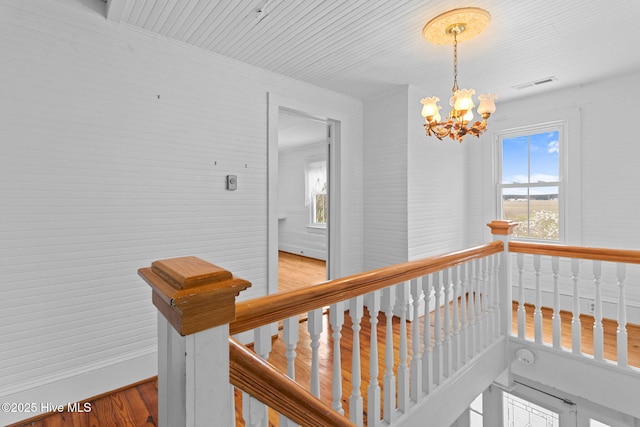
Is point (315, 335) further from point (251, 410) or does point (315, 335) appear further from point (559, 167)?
point (559, 167)

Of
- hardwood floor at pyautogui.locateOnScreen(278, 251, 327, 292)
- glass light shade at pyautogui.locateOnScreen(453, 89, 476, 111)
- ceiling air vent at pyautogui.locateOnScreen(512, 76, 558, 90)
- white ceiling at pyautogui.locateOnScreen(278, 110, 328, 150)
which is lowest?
hardwood floor at pyautogui.locateOnScreen(278, 251, 327, 292)

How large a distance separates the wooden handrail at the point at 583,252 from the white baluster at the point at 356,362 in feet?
6.21

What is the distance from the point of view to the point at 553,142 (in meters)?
3.86

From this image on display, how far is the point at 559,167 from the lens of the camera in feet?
12.5

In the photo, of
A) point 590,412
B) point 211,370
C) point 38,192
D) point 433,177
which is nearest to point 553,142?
point 433,177

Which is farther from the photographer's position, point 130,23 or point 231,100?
point 231,100

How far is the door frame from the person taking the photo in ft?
10.2

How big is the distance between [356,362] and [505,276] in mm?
1874

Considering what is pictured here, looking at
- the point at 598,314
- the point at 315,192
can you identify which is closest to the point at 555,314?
the point at 598,314

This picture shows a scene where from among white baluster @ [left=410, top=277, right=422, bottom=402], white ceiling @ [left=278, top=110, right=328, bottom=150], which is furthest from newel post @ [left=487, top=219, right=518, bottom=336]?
white ceiling @ [left=278, top=110, right=328, bottom=150]

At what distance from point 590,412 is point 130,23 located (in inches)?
185

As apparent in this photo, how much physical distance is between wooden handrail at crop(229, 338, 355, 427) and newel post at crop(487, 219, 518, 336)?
230cm

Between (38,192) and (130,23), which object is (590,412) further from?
(130,23)

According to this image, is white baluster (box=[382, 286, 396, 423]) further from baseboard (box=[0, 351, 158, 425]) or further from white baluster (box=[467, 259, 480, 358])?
baseboard (box=[0, 351, 158, 425])
